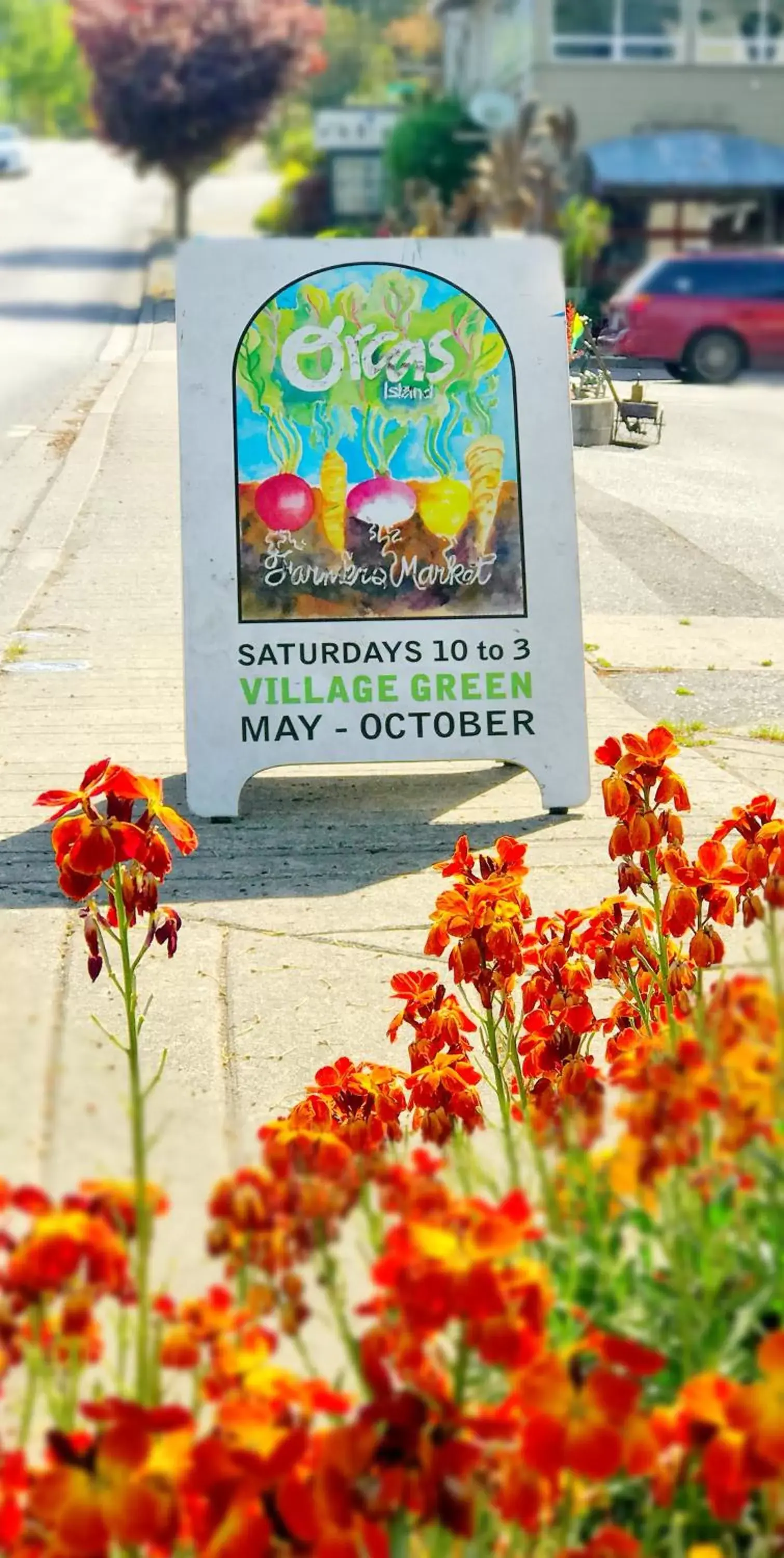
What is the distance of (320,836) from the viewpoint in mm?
5789

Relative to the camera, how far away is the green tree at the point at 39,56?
117m

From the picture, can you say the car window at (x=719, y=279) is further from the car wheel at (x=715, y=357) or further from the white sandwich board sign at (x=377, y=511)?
the white sandwich board sign at (x=377, y=511)

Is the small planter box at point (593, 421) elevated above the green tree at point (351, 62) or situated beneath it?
situated beneath

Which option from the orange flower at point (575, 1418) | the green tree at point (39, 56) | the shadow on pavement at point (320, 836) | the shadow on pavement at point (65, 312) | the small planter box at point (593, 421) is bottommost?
the shadow on pavement at point (320, 836)

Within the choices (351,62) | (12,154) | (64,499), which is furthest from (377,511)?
(351,62)

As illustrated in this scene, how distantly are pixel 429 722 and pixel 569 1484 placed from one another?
4.70m

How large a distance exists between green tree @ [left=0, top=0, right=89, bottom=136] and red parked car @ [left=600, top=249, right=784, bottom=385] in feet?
351

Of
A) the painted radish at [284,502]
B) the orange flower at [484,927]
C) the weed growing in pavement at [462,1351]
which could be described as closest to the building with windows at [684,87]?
the painted radish at [284,502]

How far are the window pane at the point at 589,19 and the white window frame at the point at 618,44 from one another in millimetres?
38

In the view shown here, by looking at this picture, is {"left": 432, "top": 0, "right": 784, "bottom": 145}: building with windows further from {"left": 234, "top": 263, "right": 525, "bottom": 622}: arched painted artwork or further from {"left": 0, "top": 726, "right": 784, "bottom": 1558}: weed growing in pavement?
{"left": 0, "top": 726, "right": 784, "bottom": 1558}: weed growing in pavement

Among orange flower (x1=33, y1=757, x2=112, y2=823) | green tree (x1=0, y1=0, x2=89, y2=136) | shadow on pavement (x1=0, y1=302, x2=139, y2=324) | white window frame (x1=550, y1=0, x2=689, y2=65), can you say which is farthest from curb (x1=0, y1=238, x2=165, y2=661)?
green tree (x1=0, y1=0, x2=89, y2=136)

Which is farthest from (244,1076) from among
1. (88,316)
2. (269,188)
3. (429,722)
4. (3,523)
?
(269,188)

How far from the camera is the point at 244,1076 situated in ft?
12.8

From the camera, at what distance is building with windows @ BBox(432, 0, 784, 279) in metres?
39.7
